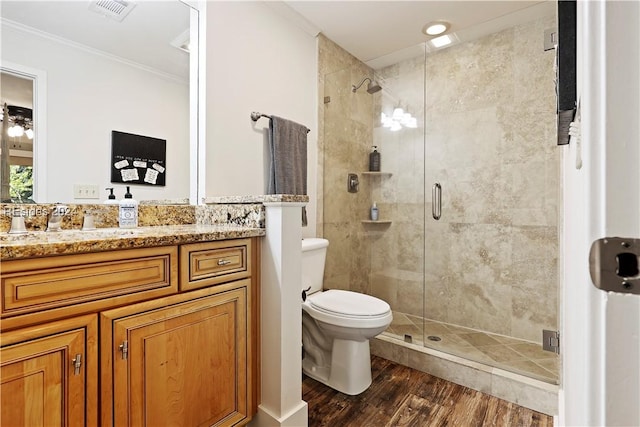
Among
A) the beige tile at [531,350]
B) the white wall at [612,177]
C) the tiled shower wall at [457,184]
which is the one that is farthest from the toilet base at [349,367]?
the white wall at [612,177]

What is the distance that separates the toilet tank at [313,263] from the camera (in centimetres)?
189

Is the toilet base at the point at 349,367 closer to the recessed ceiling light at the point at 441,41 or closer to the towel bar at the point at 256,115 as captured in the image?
the towel bar at the point at 256,115

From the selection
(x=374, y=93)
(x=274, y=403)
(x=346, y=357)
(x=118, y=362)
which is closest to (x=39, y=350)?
(x=118, y=362)

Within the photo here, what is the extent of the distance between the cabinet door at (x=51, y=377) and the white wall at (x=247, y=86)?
948 millimetres

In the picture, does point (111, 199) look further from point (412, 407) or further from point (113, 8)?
point (412, 407)

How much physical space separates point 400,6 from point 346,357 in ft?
7.24

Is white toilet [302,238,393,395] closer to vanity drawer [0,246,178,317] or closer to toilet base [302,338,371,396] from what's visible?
toilet base [302,338,371,396]

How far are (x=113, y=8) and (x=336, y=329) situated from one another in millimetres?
1879

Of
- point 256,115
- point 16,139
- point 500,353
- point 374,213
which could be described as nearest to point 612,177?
point 16,139

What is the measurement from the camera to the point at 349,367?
1.69 meters

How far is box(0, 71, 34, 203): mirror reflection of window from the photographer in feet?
3.77

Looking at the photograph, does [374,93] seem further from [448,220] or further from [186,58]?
[186,58]

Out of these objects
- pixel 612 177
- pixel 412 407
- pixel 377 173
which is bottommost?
pixel 412 407

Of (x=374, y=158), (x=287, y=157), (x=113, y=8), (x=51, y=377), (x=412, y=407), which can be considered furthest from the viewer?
(x=374, y=158)
